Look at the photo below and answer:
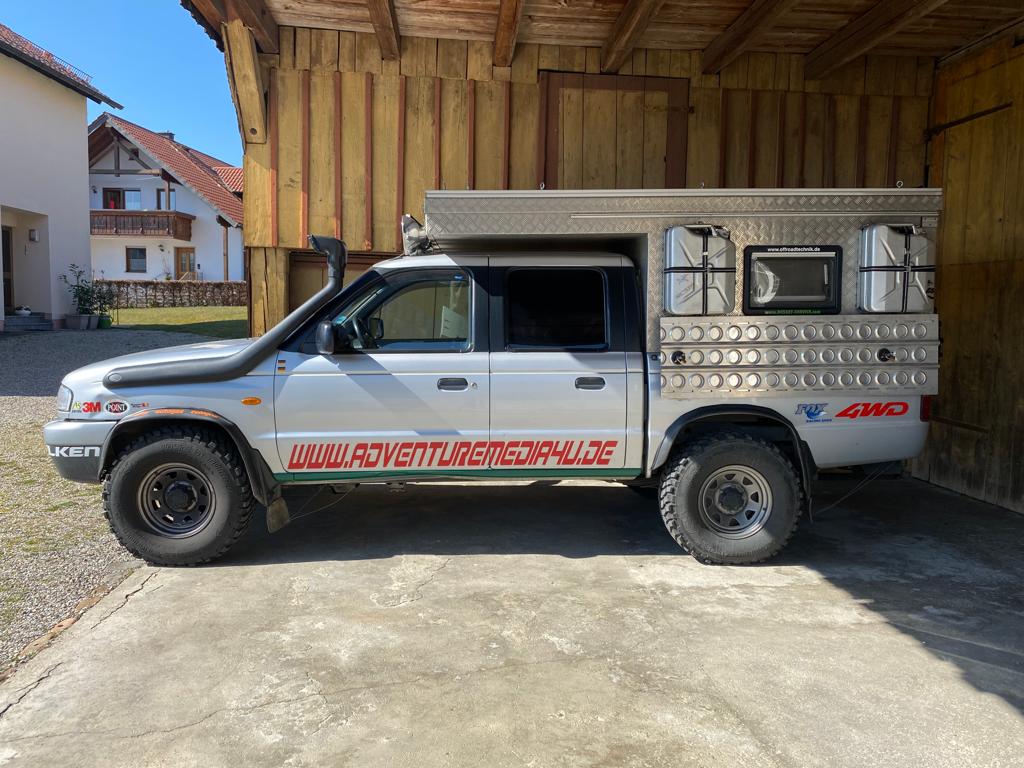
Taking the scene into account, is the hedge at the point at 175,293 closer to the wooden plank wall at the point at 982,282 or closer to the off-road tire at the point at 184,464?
the off-road tire at the point at 184,464

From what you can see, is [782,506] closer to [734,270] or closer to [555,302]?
[734,270]

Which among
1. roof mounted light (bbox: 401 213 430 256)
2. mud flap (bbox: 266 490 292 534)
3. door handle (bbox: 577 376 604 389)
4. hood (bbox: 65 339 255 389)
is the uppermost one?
roof mounted light (bbox: 401 213 430 256)

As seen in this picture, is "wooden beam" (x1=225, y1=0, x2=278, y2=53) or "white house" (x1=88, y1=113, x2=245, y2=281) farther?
"white house" (x1=88, y1=113, x2=245, y2=281)

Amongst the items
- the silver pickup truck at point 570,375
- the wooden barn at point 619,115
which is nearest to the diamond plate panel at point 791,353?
the silver pickup truck at point 570,375

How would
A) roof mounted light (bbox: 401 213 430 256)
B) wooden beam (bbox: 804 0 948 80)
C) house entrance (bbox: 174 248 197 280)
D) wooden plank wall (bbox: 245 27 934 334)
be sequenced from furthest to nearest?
house entrance (bbox: 174 248 197 280), wooden plank wall (bbox: 245 27 934 334), wooden beam (bbox: 804 0 948 80), roof mounted light (bbox: 401 213 430 256)

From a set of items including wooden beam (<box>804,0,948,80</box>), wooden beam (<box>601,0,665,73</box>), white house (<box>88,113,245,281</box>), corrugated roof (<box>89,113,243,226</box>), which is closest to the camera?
wooden beam (<box>804,0,948,80</box>)

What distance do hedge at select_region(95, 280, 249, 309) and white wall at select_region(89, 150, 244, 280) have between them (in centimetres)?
653

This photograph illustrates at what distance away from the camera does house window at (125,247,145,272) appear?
39.0 meters

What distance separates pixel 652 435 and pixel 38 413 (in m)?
8.27

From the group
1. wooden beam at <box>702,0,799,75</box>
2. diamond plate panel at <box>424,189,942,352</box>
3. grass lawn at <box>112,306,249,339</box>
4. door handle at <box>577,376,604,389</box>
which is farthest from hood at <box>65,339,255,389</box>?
grass lawn at <box>112,306,249,339</box>

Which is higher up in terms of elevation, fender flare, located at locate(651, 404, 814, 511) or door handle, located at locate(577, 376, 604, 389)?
door handle, located at locate(577, 376, 604, 389)

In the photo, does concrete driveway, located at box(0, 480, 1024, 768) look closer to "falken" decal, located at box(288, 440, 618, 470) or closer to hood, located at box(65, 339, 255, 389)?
"falken" decal, located at box(288, 440, 618, 470)

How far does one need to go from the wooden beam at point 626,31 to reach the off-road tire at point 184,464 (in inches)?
186

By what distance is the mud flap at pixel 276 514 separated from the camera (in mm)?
4945
